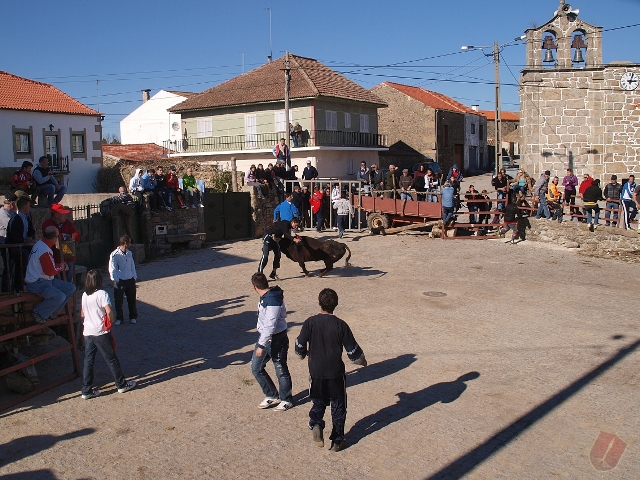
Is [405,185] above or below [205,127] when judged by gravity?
below

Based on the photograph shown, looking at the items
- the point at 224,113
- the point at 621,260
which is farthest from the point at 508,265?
the point at 224,113

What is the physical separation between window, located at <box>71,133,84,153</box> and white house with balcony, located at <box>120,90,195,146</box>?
484 inches

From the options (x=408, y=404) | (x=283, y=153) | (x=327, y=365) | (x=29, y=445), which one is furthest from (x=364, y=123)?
(x=29, y=445)

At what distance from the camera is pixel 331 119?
38094 millimetres

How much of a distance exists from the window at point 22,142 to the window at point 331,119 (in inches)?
635

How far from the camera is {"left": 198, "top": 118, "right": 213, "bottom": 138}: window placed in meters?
40.7

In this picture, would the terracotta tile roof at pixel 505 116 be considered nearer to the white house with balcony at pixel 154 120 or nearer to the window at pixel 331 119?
the white house with balcony at pixel 154 120

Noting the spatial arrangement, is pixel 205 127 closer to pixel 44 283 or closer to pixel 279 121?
pixel 279 121

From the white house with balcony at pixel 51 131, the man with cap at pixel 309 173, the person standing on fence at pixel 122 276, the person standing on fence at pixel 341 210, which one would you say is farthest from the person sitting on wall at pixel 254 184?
the white house with balcony at pixel 51 131

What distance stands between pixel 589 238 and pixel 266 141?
893 inches

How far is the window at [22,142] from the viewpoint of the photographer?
1330 inches

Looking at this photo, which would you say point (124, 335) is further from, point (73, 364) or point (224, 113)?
point (224, 113)

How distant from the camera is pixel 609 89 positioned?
28.2 meters

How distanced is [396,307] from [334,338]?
5978 millimetres
